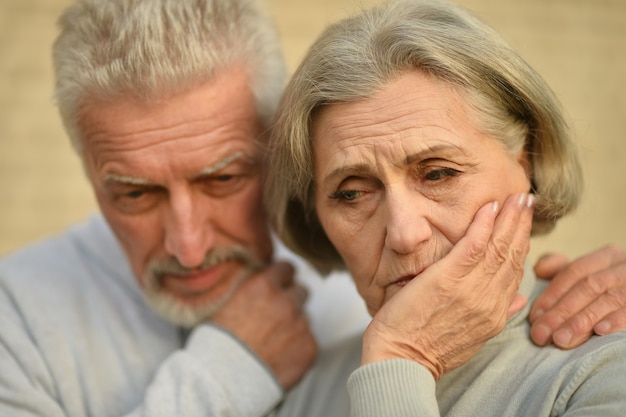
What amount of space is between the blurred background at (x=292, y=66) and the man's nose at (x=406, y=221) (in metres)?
4.33

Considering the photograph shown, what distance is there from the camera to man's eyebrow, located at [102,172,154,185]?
112 inches

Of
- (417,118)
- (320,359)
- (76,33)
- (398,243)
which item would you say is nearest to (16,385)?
(320,359)

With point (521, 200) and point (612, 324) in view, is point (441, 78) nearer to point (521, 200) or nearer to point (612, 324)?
point (521, 200)

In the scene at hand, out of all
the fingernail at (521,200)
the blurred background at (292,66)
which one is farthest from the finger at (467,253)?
the blurred background at (292,66)

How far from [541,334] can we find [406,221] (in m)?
0.57

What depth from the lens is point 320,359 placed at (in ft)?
10.1

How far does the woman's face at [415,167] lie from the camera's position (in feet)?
7.34

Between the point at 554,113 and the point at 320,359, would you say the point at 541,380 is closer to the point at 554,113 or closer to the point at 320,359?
the point at 554,113

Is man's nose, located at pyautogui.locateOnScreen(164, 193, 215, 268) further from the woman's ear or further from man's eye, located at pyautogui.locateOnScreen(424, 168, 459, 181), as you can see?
the woman's ear

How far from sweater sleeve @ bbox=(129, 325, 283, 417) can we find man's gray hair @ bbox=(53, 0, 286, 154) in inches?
35.0

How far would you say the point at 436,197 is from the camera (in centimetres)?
227

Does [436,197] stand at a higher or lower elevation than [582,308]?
higher

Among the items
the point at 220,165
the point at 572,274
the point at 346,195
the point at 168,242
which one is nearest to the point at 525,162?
the point at 572,274

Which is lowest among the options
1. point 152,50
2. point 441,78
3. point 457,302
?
point 457,302
